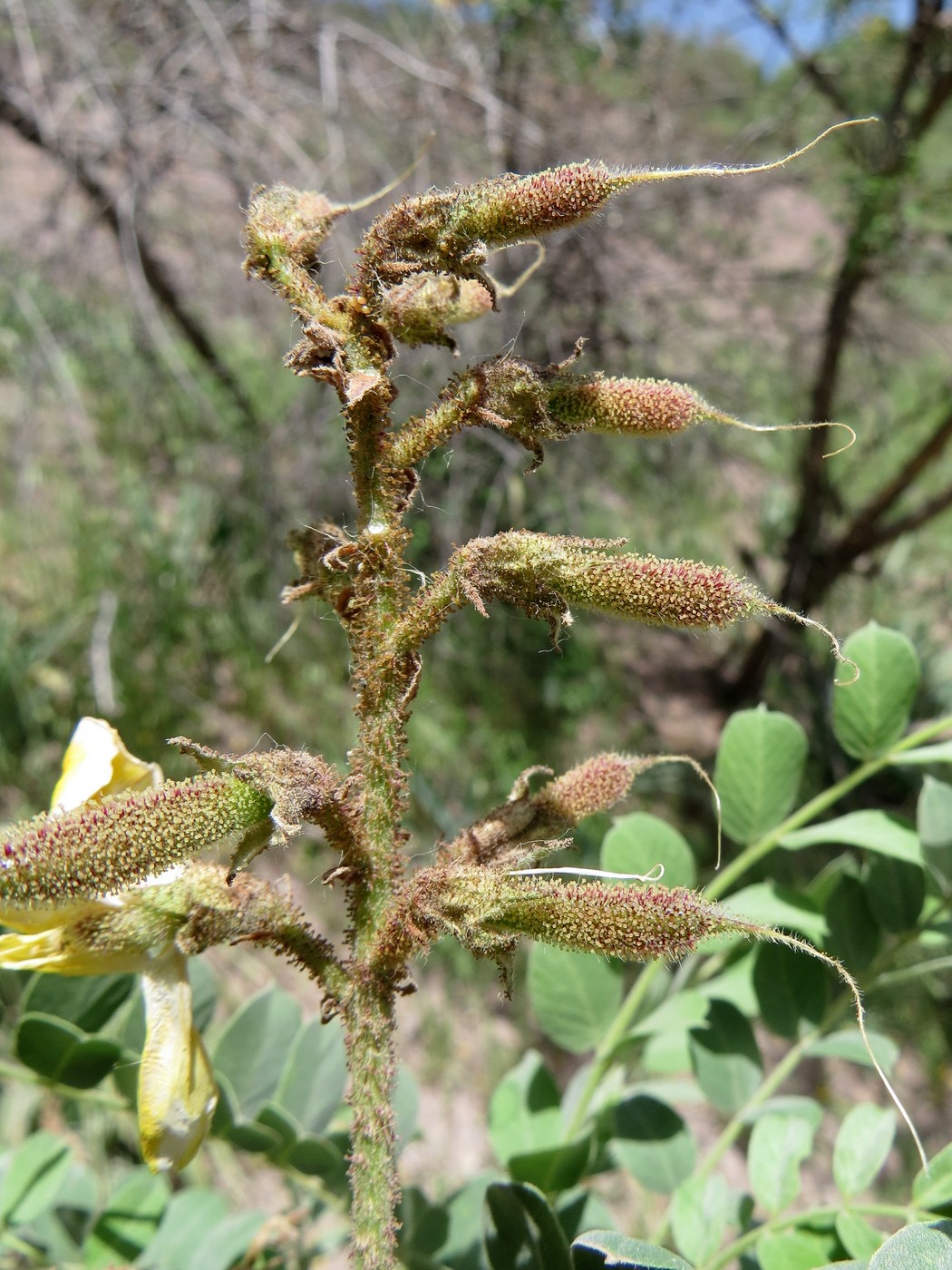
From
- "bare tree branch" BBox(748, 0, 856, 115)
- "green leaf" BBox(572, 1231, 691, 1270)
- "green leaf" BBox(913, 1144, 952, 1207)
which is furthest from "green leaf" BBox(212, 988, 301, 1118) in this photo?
"bare tree branch" BBox(748, 0, 856, 115)

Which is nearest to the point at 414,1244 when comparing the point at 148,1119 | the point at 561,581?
the point at 148,1119

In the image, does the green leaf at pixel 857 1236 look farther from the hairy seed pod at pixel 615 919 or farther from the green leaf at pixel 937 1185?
the hairy seed pod at pixel 615 919

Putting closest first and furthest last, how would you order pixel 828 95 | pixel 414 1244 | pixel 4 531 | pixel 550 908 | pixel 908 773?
pixel 550 908, pixel 414 1244, pixel 908 773, pixel 828 95, pixel 4 531

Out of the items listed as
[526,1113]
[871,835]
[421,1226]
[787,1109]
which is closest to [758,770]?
[871,835]

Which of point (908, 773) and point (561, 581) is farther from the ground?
point (561, 581)

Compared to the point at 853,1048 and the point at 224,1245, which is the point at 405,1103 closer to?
the point at 224,1245

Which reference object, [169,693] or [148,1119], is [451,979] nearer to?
[169,693]

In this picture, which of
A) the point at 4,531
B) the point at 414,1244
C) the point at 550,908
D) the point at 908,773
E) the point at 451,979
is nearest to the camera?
the point at 550,908
